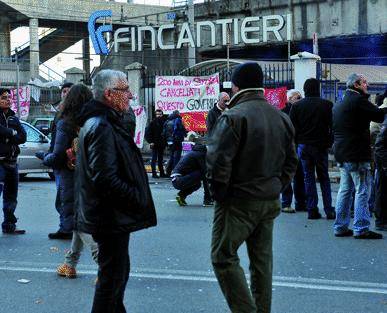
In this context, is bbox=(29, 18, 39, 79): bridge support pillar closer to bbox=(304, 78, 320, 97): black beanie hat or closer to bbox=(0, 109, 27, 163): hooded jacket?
bbox=(304, 78, 320, 97): black beanie hat

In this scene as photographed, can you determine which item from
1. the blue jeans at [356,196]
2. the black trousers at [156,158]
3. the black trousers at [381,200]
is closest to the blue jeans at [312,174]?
the black trousers at [381,200]

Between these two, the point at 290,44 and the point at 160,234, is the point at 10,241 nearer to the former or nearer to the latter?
the point at 160,234

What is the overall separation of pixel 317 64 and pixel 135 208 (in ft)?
51.6

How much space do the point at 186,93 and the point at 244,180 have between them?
1607 cm

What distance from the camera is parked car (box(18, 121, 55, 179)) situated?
56.4 ft

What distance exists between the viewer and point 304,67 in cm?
1947

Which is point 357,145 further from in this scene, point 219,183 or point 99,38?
point 99,38

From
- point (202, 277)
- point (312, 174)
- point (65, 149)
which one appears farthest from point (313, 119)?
point (202, 277)

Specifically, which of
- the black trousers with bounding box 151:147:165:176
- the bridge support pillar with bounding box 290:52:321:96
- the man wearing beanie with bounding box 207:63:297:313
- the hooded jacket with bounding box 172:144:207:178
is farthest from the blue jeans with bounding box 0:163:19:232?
the bridge support pillar with bounding box 290:52:321:96

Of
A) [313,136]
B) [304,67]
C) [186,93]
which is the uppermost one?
[304,67]

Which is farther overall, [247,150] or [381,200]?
[381,200]

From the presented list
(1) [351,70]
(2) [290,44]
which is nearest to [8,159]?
(1) [351,70]

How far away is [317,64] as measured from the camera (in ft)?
64.6

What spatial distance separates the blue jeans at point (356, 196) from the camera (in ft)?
28.2
